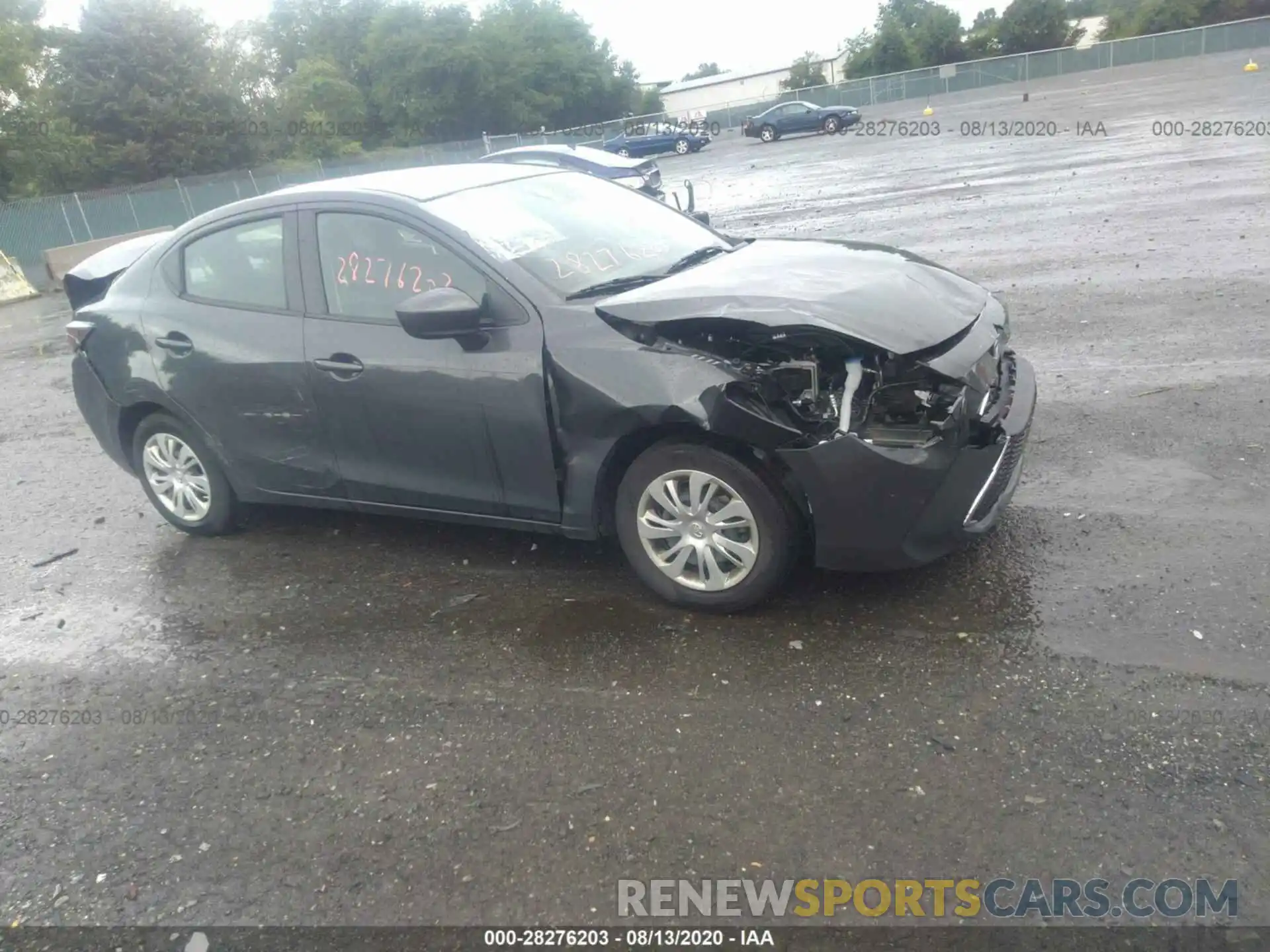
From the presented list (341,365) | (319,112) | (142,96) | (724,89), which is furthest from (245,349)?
(724,89)

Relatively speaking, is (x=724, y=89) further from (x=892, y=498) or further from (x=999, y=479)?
(x=892, y=498)

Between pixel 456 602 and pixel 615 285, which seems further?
pixel 456 602

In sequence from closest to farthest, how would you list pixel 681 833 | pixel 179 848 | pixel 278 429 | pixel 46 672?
pixel 681 833 → pixel 179 848 → pixel 46 672 → pixel 278 429

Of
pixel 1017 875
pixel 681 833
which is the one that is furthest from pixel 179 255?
pixel 1017 875

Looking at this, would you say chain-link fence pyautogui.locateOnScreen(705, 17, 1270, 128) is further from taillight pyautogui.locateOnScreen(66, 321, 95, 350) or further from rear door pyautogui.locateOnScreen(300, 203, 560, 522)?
rear door pyautogui.locateOnScreen(300, 203, 560, 522)

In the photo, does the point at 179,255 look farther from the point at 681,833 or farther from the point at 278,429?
the point at 681,833

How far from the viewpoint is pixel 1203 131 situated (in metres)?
18.8

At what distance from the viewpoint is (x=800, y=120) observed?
4072 cm

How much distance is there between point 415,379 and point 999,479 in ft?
8.12

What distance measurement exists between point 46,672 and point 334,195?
Answer: 8.30 feet

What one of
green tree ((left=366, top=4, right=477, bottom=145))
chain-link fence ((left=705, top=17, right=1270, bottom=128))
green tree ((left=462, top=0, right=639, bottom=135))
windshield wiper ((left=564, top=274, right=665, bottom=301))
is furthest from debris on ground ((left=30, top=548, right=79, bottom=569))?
green tree ((left=462, top=0, right=639, bottom=135))

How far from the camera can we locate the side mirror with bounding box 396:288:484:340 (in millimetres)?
4012

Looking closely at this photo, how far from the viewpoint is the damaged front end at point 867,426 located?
3586mm

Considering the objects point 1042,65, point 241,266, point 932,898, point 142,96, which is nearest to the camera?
point 932,898
